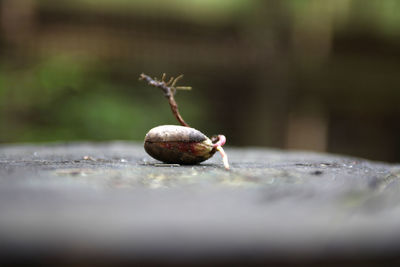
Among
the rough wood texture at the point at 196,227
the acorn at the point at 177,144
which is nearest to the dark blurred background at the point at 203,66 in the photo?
the acorn at the point at 177,144

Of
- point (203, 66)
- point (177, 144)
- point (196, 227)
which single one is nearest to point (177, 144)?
point (177, 144)

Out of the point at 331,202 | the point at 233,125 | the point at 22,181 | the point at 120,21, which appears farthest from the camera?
the point at 233,125

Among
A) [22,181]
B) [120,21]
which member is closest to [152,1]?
[120,21]

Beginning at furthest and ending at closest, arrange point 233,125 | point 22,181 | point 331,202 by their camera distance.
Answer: point 233,125, point 22,181, point 331,202

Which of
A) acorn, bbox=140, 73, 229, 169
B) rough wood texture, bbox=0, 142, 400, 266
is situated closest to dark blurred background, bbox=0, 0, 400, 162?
acorn, bbox=140, 73, 229, 169

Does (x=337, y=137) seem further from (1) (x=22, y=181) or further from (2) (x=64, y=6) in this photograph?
(1) (x=22, y=181)

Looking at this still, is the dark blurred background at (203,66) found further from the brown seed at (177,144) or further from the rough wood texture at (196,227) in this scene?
the rough wood texture at (196,227)

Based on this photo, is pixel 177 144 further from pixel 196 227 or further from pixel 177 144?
pixel 196 227
